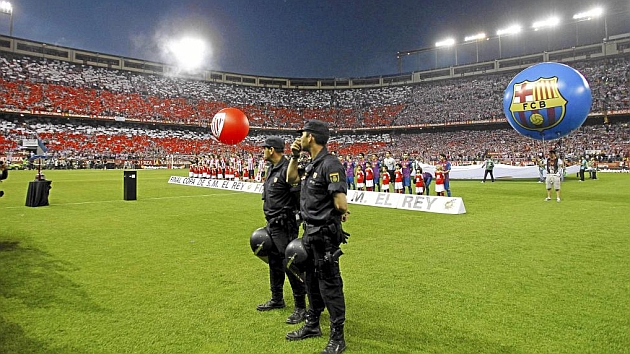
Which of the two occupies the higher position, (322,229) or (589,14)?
(589,14)

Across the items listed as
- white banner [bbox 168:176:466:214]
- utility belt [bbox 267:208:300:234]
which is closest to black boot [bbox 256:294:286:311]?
utility belt [bbox 267:208:300:234]

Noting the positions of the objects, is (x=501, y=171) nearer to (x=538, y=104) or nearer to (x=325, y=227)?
(x=538, y=104)

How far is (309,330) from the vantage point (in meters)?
3.63

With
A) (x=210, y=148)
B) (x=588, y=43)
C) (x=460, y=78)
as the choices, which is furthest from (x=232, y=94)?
(x=588, y=43)

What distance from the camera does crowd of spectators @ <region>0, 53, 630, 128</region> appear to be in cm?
4672

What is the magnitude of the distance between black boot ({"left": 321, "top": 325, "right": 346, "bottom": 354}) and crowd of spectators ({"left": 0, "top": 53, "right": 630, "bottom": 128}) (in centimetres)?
5297

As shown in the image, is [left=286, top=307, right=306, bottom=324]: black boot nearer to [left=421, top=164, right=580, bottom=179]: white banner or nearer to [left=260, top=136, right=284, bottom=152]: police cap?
[left=260, top=136, right=284, bottom=152]: police cap

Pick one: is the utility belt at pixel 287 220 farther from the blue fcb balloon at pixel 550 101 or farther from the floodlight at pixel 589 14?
the floodlight at pixel 589 14

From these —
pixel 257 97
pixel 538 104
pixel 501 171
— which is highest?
pixel 257 97

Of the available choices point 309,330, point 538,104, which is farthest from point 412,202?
point 309,330

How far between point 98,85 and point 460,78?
53974 millimetres

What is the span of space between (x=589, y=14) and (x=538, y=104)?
5044 cm

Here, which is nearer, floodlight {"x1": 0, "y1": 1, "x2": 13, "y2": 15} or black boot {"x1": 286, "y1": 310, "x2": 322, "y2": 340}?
black boot {"x1": 286, "y1": 310, "x2": 322, "y2": 340}

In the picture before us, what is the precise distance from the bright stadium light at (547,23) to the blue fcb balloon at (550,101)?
47.1 metres
